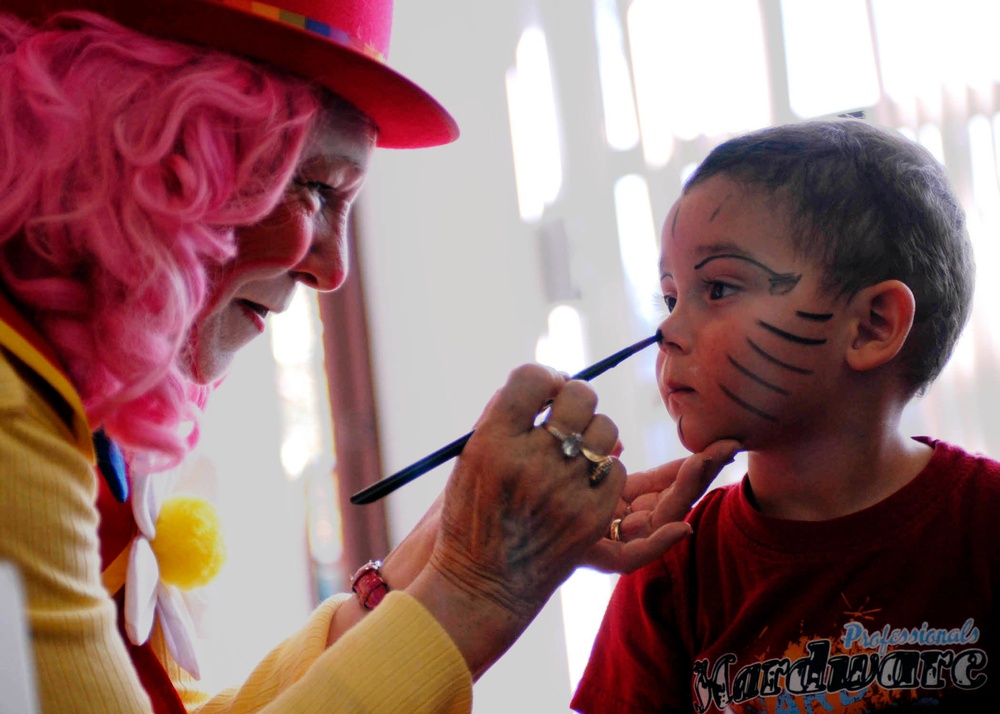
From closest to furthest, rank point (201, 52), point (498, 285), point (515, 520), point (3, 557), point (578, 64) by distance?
point (3, 557), point (515, 520), point (201, 52), point (578, 64), point (498, 285)

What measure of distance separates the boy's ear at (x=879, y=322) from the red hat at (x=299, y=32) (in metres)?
0.57

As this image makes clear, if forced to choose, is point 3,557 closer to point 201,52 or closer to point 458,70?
point 201,52

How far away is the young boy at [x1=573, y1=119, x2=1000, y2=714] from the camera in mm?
987

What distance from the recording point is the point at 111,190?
3.09 feet

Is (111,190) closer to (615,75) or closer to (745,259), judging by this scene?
(745,259)

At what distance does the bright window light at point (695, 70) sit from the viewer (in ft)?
6.54

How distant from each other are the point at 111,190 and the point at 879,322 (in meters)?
0.83

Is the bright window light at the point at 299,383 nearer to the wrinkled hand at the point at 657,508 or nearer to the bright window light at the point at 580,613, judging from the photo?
the bright window light at the point at 580,613

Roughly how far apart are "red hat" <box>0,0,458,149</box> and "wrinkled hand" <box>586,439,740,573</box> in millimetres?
542

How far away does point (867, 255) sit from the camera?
1.03 meters

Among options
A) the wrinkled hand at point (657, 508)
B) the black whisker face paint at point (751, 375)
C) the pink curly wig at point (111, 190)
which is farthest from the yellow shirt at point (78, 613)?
the black whisker face paint at point (751, 375)

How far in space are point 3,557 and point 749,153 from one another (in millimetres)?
861

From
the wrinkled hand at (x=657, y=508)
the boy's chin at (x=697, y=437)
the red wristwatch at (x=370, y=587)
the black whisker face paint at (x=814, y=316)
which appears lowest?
the red wristwatch at (x=370, y=587)

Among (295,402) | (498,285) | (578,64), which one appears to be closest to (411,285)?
(498,285)
